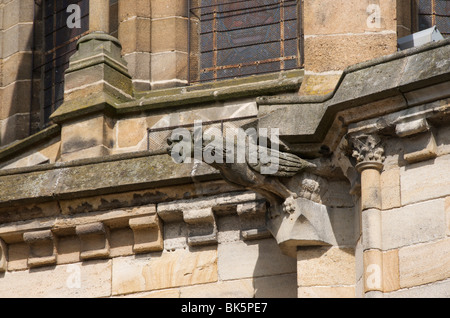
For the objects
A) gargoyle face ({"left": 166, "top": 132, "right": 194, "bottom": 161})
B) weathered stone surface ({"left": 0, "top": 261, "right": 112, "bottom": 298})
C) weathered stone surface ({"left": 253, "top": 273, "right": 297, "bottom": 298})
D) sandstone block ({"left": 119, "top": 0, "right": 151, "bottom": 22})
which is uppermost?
sandstone block ({"left": 119, "top": 0, "right": 151, "bottom": 22})

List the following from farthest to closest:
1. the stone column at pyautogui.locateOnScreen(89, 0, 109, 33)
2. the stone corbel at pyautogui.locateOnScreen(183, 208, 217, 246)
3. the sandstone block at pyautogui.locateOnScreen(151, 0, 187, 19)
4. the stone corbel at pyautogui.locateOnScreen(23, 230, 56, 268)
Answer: the sandstone block at pyautogui.locateOnScreen(151, 0, 187, 19), the stone column at pyautogui.locateOnScreen(89, 0, 109, 33), the stone corbel at pyautogui.locateOnScreen(23, 230, 56, 268), the stone corbel at pyautogui.locateOnScreen(183, 208, 217, 246)

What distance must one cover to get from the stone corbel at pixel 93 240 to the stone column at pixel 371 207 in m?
2.37

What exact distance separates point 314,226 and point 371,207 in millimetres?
725

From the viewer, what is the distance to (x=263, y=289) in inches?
457

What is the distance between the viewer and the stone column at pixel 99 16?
14273 mm

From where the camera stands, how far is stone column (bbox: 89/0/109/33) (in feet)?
46.8

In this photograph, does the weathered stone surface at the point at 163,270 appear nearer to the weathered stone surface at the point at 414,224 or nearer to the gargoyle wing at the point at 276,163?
the gargoyle wing at the point at 276,163

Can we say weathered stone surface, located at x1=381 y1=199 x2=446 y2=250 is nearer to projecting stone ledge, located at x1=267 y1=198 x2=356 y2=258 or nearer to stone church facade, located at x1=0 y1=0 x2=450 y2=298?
stone church facade, located at x1=0 y1=0 x2=450 y2=298

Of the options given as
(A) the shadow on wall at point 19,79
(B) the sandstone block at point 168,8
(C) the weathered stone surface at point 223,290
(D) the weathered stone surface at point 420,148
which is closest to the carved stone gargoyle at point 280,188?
(C) the weathered stone surface at point 223,290

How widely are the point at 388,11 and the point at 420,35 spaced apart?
2.59 feet

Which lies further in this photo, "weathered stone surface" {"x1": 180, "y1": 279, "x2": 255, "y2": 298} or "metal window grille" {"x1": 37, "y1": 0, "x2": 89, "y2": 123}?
"metal window grille" {"x1": 37, "y1": 0, "x2": 89, "y2": 123}

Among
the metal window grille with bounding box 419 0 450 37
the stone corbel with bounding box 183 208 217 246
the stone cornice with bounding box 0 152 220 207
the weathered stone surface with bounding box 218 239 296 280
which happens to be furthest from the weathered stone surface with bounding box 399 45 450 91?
the metal window grille with bounding box 419 0 450 37

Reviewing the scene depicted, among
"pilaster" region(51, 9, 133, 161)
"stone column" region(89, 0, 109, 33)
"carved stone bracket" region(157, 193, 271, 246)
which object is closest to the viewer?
"carved stone bracket" region(157, 193, 271, 246)

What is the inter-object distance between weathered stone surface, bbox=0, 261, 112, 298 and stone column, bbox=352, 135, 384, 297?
2477 millimetres
